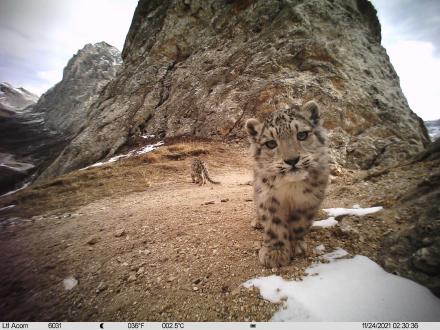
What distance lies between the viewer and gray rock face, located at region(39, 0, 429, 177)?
13578mm

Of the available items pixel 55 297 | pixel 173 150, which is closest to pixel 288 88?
pixel 173 150

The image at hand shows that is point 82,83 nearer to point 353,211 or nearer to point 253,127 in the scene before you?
point 253,127

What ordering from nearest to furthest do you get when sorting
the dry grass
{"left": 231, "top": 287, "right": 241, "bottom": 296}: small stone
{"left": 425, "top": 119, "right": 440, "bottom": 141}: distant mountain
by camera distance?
{"left": 231, "top": 287, "right": 241, "bottom": 296}: small stone, {"left": 425, "top": 119, "right": 440, "bottom": 141}: distant mountain, the dry grass

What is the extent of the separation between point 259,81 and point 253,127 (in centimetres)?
1354

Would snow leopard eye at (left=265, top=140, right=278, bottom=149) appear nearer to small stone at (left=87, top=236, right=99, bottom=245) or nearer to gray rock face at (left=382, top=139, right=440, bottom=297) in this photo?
gray rock face at (left=382, top=139, right=440, bottom=297)

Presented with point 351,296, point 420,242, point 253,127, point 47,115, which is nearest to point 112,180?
point 253,127

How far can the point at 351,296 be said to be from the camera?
1956 mm

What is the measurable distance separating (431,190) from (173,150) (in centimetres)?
1168

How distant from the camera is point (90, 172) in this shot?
1045 centimetres

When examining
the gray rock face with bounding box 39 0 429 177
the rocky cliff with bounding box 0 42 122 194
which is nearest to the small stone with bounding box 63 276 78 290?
the rocky cliff with bounding box 0 42 122 194

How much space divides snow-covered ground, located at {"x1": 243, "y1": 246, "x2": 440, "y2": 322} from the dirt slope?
0.13 meters

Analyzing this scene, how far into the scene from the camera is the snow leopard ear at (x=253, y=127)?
3.20 metres

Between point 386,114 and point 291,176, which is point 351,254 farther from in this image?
point 386,114

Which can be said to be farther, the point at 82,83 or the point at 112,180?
the point at 82,83
